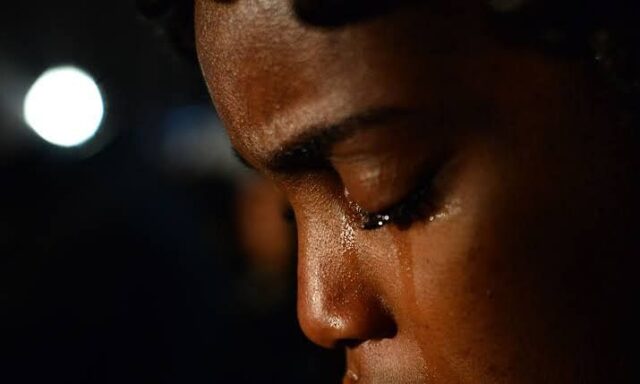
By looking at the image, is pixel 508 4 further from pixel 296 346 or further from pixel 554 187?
pixel 296 346

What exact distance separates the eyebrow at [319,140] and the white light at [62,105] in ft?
11.4

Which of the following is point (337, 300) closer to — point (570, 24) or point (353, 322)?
point (353, 322)

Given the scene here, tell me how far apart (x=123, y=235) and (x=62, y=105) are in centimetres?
106

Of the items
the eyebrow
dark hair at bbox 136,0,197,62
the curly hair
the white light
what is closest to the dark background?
the white light

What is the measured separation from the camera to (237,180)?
362cm

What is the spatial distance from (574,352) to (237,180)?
277 centimetres

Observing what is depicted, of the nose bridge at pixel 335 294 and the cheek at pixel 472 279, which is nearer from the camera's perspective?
the cheek at pixel 472 279

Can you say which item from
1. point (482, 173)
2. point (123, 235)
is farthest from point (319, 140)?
point (123, 235)

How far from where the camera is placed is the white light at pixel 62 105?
169 inches

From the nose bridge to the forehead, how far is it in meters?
0.14

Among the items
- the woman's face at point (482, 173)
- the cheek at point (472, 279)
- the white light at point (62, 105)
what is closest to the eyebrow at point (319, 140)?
the woman's face at point (482, 173)

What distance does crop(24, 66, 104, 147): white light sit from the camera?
4301 millimetres

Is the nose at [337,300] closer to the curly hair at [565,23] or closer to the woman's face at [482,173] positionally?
the woman's face at [482,173]

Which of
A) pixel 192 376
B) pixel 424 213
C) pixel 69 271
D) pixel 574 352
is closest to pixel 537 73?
pixel 424 213
